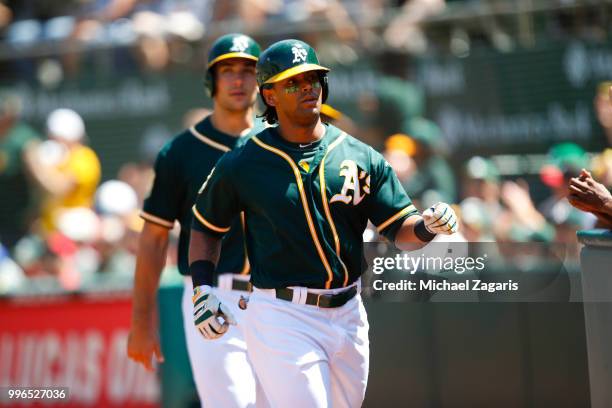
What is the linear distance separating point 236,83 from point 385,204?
1450mm

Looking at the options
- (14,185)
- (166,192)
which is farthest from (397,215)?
(14,185)

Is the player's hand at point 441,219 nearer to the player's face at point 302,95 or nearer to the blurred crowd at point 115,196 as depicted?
the player's face at point 302,95

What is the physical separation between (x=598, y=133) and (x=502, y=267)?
9.96 feet

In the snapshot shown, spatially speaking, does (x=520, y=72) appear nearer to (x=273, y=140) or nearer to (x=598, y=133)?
(x=598, y=133)

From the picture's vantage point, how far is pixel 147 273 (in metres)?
5.81

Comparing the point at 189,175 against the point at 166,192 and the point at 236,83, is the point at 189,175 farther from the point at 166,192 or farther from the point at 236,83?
the point at 236,83

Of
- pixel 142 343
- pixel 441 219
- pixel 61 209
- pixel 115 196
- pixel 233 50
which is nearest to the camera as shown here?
pixel 441 219

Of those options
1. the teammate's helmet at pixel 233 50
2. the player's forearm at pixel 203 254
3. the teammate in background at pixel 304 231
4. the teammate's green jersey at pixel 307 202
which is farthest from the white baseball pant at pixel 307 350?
the teammate's helmet at pixel 233 50

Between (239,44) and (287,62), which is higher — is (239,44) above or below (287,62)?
above

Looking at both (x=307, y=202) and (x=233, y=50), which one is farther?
(x=233, y=50)

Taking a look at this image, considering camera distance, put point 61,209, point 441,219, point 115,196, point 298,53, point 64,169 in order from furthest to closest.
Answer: point 64,169
point 61,209
point 115,196
point 298,53
point 441,219

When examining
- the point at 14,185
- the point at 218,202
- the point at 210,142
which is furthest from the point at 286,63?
the point at 14,185

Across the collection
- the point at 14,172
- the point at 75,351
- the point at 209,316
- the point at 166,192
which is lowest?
the point at 209,316

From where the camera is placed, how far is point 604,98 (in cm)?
868
